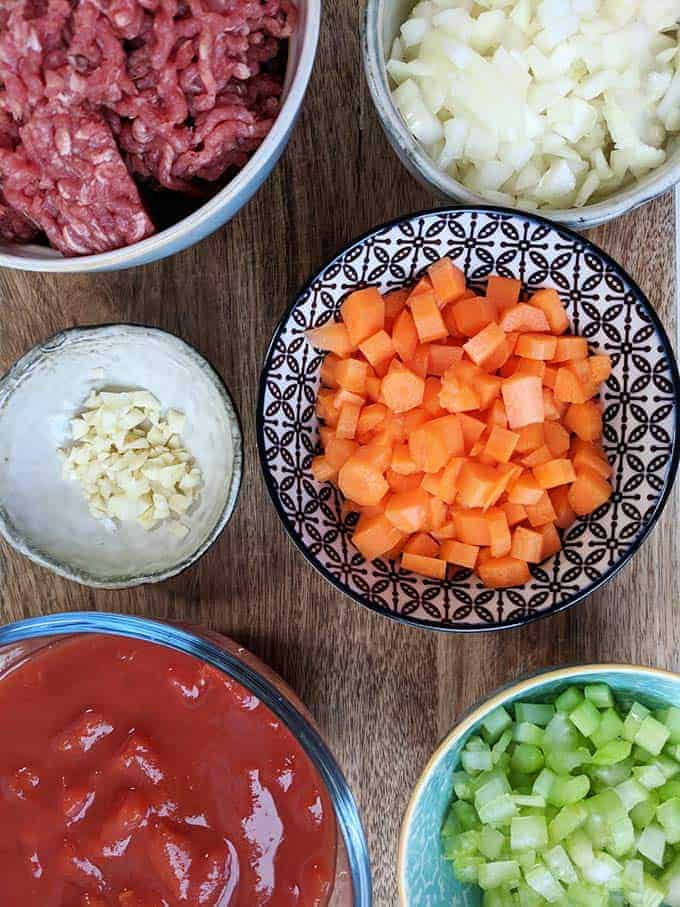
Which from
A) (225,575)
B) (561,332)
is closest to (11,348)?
(225,575)

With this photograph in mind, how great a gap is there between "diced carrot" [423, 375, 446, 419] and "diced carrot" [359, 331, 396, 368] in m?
0.09

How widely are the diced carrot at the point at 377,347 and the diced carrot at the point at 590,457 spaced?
386 millimetres

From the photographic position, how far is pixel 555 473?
1630 millimetres

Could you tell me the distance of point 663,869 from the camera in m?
1.68

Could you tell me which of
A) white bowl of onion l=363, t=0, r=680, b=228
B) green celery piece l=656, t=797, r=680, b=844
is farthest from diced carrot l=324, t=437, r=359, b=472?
green celery piece l=656, t=797, r=680, b=844

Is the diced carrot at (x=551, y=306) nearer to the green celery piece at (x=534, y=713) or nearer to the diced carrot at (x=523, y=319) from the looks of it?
the diced carrot at (x=523, y=319)

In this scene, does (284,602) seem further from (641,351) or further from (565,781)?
(641,351)

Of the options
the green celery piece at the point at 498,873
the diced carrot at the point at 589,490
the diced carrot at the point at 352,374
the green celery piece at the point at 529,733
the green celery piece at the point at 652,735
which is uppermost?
the diced carrot at the point at 352,374

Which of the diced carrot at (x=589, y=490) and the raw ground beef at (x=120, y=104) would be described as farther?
the diced carrot at (x=589, y=490)

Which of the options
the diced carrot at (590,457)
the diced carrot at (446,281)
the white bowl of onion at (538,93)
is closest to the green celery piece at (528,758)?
the diced carrot at (590,457)

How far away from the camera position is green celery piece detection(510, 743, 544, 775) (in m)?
1.71

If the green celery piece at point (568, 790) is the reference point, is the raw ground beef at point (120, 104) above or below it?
above

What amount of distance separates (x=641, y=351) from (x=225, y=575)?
925 mm

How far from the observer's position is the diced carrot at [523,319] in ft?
5.45
